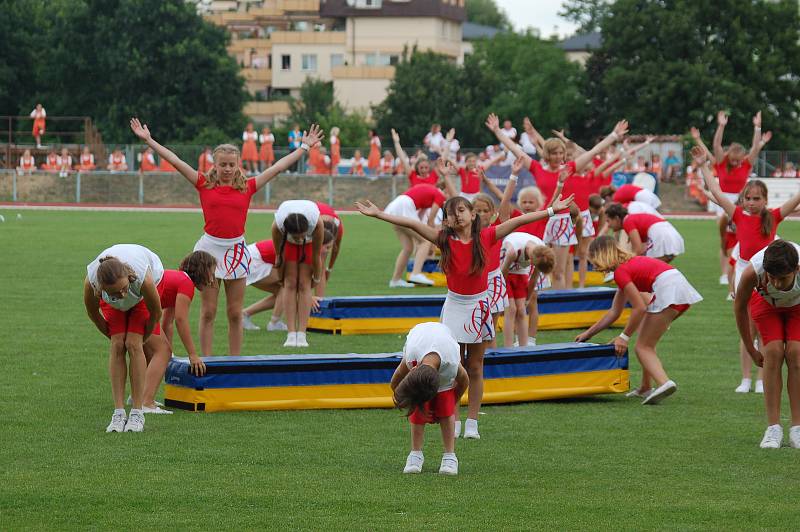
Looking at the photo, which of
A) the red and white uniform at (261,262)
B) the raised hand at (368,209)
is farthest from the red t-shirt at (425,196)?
the raised hand at (368,209)

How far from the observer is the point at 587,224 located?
1853 cm

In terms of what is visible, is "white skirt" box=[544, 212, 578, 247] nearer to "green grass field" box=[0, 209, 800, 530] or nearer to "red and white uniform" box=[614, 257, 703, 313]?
"green grass field" box=[0, 209, 800, 530]

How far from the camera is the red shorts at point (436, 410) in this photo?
820 centimetres

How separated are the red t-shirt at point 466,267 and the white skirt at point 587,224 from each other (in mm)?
8845

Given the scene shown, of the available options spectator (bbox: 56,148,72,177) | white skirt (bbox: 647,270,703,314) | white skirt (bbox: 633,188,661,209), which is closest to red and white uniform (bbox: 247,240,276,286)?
white skirt (bbox: 647,270,703,314)

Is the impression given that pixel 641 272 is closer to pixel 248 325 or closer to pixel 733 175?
pixel 248 325

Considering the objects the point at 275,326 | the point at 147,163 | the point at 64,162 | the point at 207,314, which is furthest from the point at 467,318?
the point at 64,162

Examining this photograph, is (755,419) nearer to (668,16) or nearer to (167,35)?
(668,16)

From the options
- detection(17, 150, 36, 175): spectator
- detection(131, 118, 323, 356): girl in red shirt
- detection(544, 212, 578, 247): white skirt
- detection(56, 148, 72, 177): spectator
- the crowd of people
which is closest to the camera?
the crowd of people

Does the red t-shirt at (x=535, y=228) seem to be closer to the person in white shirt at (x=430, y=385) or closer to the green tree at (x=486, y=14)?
the person in white shirt at (x=430, y=385)

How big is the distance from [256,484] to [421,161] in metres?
14.2

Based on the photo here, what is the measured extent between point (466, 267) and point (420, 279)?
35.3 feet

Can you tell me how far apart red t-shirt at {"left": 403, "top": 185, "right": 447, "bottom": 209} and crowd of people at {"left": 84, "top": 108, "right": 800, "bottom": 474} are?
3166 millimetres

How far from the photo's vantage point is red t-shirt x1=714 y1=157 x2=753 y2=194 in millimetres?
18625
